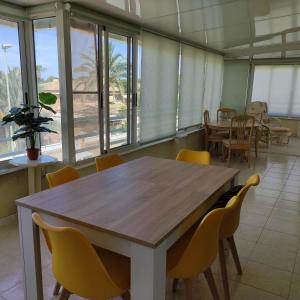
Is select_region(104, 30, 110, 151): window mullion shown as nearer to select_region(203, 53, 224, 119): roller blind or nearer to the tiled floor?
the tiled floor

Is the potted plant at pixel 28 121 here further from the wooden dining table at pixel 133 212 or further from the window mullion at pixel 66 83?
the wooden dining table at pixel 133 212

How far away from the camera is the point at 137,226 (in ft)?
4.29

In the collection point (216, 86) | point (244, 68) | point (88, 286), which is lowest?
point (88, 286)

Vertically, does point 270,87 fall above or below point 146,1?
below

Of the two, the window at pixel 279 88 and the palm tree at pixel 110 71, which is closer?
the palm tree at pixel 110 71

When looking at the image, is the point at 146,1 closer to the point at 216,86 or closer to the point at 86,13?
the point at 86,13

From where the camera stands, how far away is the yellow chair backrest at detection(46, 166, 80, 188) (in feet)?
6.50

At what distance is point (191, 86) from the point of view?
5.79 m

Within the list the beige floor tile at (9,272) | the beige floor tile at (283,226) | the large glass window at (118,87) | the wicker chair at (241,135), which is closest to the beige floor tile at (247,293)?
the beige floor tile at (283,226)

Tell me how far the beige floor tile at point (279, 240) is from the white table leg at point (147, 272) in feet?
5.60

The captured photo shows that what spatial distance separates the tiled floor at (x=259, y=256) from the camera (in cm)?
196

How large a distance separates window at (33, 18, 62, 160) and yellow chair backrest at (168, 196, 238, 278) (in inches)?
88.2

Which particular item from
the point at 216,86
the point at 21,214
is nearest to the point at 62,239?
the point at 21,214

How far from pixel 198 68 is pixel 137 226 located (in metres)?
5.23
